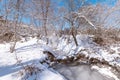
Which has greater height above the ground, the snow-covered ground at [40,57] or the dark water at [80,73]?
the snow-covered ground at [40,57]

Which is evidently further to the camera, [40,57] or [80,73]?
[40,57]

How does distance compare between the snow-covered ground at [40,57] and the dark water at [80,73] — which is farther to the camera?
the dark water at [80,73]

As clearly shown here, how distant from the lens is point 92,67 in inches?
386

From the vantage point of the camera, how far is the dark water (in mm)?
7875

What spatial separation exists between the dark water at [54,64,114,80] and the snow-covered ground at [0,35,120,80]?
1.41ft

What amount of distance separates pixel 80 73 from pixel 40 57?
8.41 ft

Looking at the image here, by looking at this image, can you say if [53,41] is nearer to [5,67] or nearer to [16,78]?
[5,67]

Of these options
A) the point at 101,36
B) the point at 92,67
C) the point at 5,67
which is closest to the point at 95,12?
the point at 101,36

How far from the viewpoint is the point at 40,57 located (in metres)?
9.86

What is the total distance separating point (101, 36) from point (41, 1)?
5935 millimetres

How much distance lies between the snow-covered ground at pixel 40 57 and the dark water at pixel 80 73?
0.43m

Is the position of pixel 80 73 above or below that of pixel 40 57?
below

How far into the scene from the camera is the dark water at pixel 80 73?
25.8 feet

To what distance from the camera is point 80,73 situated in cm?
856
